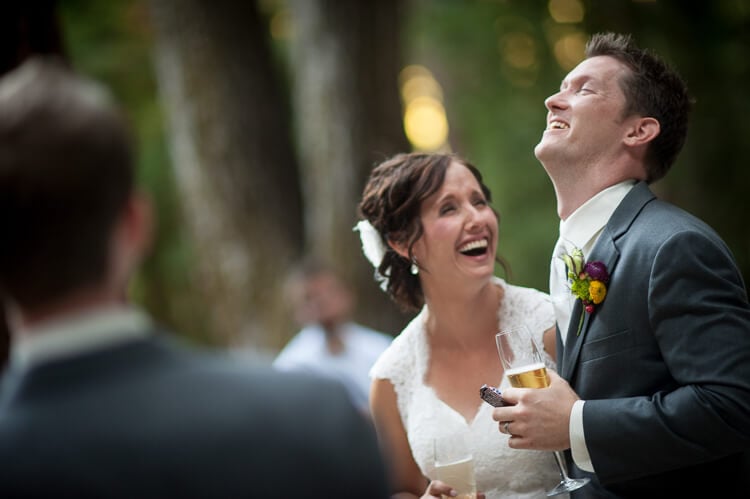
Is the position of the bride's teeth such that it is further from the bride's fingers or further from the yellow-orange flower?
the bride's fingers

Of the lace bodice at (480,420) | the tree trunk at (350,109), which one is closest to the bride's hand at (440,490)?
the lace bodice at (480,420)

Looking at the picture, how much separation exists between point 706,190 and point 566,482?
7.74m

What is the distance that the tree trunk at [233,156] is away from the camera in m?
8.60

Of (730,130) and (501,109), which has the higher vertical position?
(501,109)

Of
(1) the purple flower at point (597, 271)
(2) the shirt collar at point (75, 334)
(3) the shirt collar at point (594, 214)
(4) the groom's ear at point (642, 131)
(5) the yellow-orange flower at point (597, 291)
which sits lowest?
(2) the shirt collar at point (75, 334)

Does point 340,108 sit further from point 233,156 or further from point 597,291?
point 597,291

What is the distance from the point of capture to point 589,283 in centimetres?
274

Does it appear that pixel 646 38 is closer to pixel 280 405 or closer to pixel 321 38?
pixel 321 38

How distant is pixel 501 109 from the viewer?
477 inches

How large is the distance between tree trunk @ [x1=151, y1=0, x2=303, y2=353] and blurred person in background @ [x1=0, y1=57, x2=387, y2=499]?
7.27m

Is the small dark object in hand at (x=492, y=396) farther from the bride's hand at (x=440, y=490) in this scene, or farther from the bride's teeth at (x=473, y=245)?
the bride's teeth at (x=473, y=245)

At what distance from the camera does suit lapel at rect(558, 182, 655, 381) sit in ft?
9.04

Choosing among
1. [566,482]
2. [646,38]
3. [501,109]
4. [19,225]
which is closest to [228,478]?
[19,225]

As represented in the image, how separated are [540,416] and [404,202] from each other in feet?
4.04
